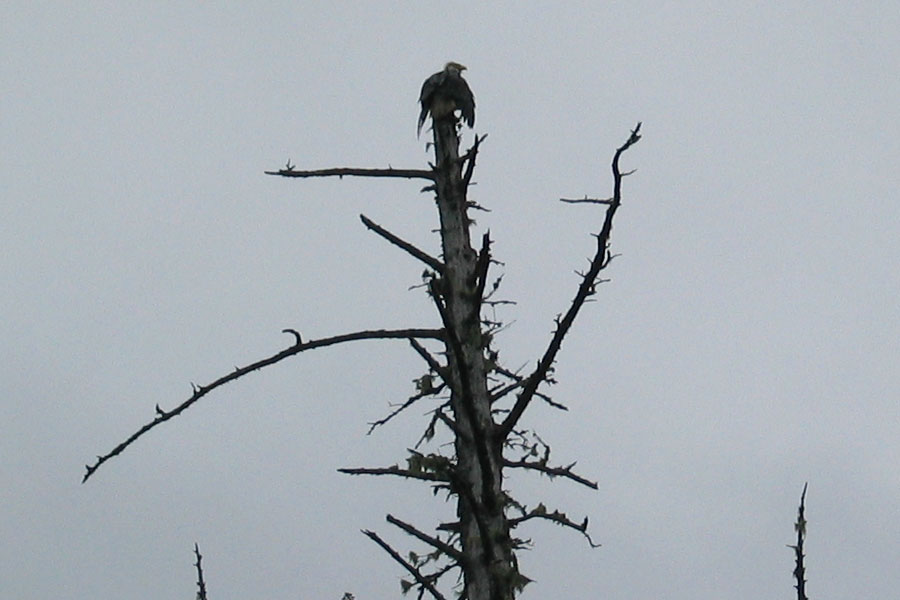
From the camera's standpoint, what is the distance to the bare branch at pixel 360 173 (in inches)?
321

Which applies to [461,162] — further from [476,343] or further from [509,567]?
[509,567]

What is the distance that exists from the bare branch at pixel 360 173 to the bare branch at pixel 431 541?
2592mm

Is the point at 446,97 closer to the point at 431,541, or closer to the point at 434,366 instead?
the point at 434,366

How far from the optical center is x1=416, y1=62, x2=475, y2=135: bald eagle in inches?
333

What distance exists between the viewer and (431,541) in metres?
7.32

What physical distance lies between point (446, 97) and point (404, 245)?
1.34 metres

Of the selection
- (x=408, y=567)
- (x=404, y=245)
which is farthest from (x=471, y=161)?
(x=408, y=567)

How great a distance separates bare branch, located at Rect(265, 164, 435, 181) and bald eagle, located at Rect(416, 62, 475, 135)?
1.42 ft

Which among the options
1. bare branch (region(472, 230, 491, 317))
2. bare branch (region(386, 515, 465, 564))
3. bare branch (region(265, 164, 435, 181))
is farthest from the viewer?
bare branch (region(265, 164, 435, 181))

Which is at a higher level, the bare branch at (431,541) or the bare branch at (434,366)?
the bare branch at (434,366)

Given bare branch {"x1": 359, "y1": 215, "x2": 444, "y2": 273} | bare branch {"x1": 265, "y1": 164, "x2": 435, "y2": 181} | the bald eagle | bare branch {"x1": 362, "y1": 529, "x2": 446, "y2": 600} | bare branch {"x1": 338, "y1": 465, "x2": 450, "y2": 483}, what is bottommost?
bare branch {"x1": 362, "y1": 529, "x2": 446, "y2": 600}

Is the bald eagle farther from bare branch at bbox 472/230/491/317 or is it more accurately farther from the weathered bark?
bare branch at bbox 472/230/491/317

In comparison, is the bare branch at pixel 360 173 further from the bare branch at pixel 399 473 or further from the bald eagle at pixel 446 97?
the bare branch at pixel 399 473

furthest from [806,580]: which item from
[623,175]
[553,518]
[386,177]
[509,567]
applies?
[386,177]
